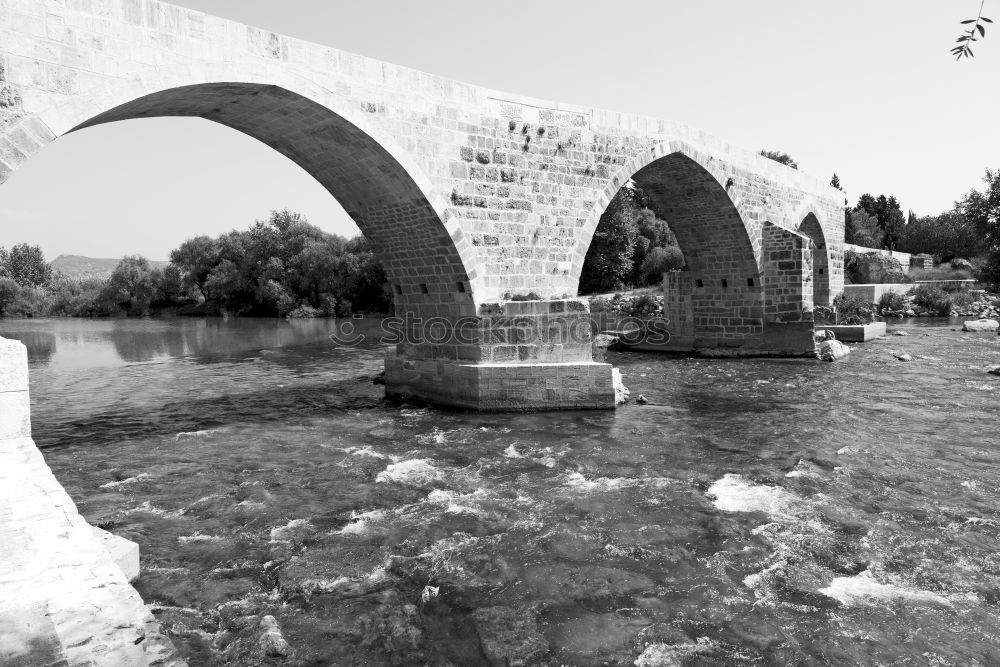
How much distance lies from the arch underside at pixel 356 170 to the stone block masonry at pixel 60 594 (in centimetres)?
456

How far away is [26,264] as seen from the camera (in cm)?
6525

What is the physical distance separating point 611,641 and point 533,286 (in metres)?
7.01

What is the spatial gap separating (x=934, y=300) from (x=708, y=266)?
45.1 feet

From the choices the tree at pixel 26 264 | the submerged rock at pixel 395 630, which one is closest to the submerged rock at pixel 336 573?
the submerged rock at pixel 395 630

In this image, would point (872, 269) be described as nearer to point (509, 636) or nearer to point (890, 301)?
point (890, 301)

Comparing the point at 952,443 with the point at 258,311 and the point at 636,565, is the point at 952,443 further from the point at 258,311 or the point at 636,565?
the point at 258,311

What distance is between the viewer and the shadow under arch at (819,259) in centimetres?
2008

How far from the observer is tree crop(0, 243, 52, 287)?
209 ft

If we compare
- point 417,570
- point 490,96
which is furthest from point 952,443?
point 490,96

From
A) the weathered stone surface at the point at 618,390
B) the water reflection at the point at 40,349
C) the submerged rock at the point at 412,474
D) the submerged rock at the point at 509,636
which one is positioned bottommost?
the submerged rock at the point at 509,636

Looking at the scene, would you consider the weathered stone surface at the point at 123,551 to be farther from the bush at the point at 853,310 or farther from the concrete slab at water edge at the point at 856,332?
the bush at the point at 853,310

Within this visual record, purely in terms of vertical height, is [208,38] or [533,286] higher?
[208,38]

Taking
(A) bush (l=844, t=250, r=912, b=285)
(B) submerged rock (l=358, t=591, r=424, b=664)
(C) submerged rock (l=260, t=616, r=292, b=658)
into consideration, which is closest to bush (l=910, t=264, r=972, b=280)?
(A) bush (l=844, t=250, r=912, b=285)

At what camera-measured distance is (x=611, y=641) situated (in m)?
3.28
